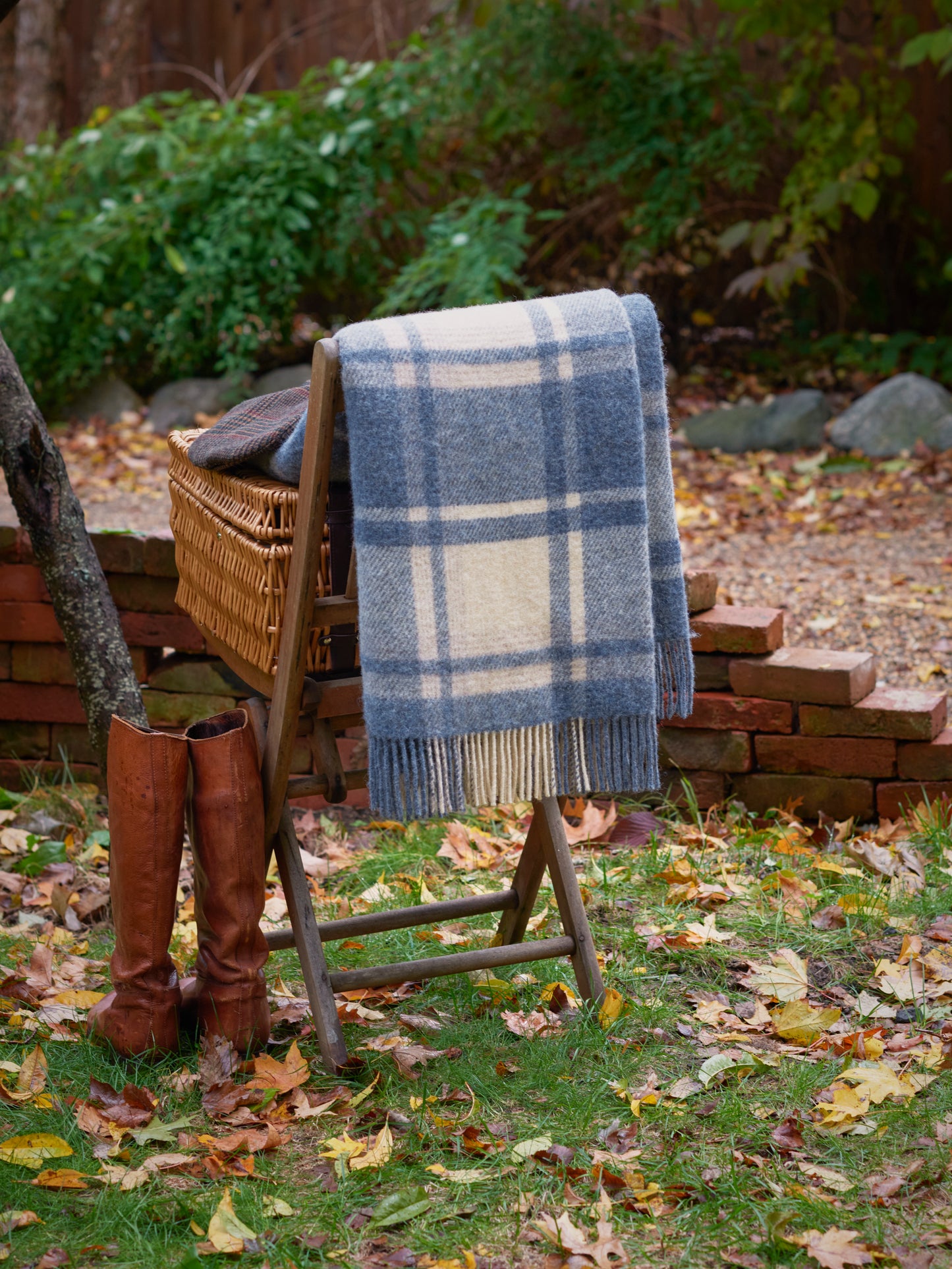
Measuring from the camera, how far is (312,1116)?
1911 millimetres

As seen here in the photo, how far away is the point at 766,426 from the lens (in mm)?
5766

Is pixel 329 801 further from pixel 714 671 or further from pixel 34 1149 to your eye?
pixel 714 671

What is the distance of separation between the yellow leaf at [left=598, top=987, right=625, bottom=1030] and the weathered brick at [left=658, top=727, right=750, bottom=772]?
41.0 inches

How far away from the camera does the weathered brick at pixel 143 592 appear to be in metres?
3.34

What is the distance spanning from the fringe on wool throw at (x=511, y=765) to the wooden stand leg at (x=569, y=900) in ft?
0.93

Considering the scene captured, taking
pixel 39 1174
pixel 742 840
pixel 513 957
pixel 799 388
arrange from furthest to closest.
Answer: pixel 799 388
pixel 742 840
pixel 513 957
pixel 39 1174

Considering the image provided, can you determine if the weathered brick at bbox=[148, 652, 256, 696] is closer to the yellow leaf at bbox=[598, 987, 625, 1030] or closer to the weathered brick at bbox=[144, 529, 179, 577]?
the weathered brick at bbox=[144, 529, 179, 577]

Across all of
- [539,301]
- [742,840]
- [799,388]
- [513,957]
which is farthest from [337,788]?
[799,388]

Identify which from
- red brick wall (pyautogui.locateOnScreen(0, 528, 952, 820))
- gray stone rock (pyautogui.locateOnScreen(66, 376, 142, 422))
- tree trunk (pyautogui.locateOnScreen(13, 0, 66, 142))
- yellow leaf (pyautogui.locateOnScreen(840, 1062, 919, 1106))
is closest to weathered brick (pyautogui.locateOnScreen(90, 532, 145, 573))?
red brick wall (pyautogui.locateOnScreen(0, 528, 952, 820))

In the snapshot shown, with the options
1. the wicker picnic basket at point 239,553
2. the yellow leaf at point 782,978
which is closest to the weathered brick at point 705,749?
the yellow leaf at point 782,978

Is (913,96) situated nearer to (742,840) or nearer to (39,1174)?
(742,840)

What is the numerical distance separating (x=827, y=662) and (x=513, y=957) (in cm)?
127

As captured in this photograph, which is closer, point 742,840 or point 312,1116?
point 312,1116

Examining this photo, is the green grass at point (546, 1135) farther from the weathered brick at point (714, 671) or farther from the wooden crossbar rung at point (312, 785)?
the weathered brick at point (714, 671)
